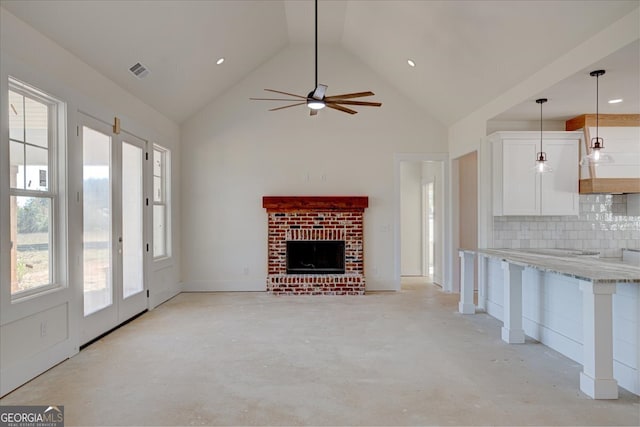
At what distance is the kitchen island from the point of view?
282 centimetres

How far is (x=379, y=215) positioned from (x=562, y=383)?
403cm

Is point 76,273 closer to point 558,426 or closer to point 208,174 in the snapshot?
point 208,174

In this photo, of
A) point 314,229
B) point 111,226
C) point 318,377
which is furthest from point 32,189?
point 314,229

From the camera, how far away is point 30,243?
323 centimetres

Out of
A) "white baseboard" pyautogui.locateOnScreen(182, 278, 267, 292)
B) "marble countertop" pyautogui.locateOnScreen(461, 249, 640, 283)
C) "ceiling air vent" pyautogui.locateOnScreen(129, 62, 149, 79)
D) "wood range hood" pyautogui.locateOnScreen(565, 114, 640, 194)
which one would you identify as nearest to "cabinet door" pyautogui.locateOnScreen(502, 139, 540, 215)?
"wood range hood" pyautogui.locateOnScreen(565, 114, 640, 194)

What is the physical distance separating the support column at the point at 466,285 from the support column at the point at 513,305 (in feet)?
3.78

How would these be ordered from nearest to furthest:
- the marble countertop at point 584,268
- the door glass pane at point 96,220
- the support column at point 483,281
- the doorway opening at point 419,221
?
the marble countertop at point 584,268, the door glass pane at point 96,220, the support column at point 483,281, the doorway opening at point 419,221

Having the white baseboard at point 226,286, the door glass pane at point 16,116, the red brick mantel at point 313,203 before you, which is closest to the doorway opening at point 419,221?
the red brick mantel at point 313,203

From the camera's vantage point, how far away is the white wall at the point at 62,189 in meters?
2.86

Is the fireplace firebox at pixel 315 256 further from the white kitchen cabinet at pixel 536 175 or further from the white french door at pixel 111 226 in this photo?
the white kitchen cabinet at pixel 536 175

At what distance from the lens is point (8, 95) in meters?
2.94

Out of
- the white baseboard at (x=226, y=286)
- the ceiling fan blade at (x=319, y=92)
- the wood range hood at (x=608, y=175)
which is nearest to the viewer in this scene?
the ceiling fan blade at (x=319, y=92)

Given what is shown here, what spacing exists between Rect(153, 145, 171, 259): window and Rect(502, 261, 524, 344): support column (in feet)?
15.2

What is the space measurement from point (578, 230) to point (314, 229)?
12.3 feet
